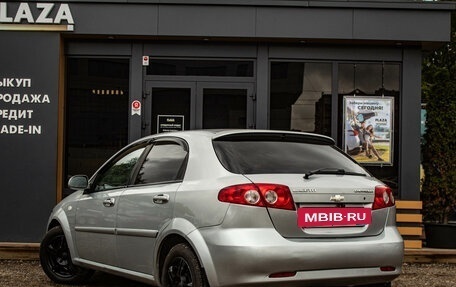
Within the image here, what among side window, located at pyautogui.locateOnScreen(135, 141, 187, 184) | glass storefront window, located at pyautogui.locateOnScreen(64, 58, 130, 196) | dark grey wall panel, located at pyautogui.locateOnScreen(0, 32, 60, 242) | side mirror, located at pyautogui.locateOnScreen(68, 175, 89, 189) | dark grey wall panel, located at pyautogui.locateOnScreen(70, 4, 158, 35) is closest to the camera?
side window, located at pyautogui.locateOnScreen(135, 141, 187, 184)

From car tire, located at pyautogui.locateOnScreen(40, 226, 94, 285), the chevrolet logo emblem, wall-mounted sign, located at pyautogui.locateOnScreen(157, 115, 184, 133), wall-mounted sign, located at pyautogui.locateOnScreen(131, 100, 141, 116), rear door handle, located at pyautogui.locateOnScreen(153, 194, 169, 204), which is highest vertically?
wall-mounted sign, located at pyautogui.locateOnScreen(131, 100, 141, 116)

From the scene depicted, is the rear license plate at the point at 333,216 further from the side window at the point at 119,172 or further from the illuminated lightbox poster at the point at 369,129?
the illuminated lightbox poster at the point at 369,129

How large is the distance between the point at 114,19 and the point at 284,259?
6201 millimetres

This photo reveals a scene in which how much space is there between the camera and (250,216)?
175 inches

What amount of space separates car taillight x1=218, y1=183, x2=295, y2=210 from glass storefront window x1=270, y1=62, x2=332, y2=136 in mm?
5491

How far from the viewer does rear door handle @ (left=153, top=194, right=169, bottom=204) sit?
5.06m

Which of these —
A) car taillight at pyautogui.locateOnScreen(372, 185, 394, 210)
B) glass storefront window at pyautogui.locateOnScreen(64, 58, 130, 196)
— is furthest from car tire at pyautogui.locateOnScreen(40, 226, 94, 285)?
glass storefront window at pyautogui.locateOnScreen(64, 58, 130, 196)

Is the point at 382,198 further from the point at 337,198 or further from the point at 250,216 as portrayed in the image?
the point at 250,216

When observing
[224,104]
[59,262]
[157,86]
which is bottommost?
[59,262]

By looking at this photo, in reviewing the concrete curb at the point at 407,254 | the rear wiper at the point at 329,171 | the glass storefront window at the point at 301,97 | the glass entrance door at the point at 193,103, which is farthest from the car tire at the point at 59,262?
the glass storefront window at the point at 301,97

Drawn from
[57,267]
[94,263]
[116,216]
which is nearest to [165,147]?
[116,216]

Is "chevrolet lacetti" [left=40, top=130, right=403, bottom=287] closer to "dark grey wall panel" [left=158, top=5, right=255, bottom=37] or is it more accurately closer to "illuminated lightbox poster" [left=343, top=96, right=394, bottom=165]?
"dark grey wall panel" [left=158, top=5, right=255, bottom=37]

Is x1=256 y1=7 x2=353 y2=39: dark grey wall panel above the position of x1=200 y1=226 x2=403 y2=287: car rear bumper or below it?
above

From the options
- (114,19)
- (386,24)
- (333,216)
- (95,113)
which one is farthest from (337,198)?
(95,113)
